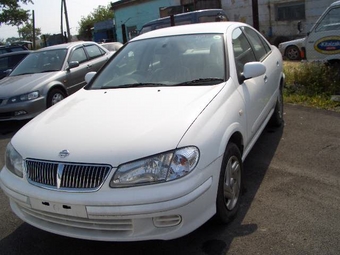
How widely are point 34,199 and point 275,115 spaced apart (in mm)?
3821

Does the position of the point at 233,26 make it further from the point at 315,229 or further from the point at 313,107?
the point at 313,107

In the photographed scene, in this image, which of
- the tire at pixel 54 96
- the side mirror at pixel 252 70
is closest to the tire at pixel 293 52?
the tire at pixel 54 96

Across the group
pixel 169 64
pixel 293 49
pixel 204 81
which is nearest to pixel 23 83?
pixel 169 64

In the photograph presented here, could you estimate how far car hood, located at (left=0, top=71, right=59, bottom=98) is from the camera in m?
7.17

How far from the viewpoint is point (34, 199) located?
264 centimetres

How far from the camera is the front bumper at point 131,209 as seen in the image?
240 cm

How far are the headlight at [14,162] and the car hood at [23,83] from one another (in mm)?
4481

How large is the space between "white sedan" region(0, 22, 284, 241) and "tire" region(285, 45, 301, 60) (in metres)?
11.0

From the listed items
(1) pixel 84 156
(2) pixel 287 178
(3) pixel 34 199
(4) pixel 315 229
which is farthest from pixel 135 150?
(2) pixel 287 178

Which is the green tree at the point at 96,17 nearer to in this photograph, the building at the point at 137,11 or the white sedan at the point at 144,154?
the building at the point at 137,11

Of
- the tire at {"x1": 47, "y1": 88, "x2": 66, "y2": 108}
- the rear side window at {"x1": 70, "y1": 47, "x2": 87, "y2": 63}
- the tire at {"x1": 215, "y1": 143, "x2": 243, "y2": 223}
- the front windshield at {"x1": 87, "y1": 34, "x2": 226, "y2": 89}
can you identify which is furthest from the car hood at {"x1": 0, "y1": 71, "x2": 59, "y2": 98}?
the tire at {"x1": 215, "y1": 143, "x2": 243, "y2": 223}

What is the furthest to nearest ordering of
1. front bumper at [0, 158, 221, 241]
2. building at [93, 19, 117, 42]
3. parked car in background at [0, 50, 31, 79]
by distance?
building at [93, 19, 117, 42], parked car in background at [0, 50, 31, 79], front bumper at [0, 158, 221, 241]

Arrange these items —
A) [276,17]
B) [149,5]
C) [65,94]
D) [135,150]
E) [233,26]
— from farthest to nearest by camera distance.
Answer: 1. [149,5]
2. [276,17]
3. [65,94]
4. [233,26]
5. [135,150]

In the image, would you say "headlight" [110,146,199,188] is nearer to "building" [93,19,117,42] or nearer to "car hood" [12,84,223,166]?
"car hood" [12,84,223,166]
